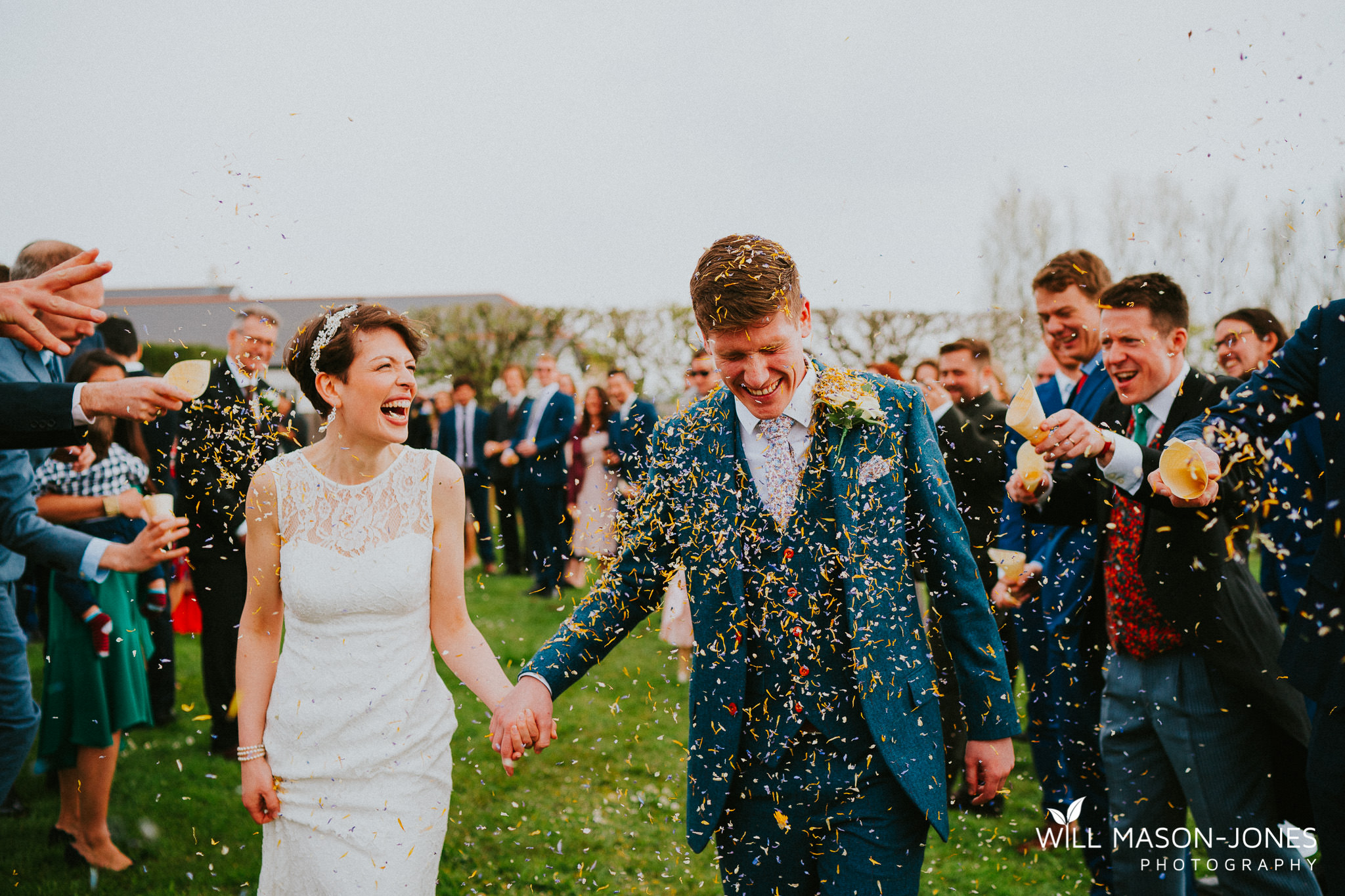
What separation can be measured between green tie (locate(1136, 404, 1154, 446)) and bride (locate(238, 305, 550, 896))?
8.61 ft

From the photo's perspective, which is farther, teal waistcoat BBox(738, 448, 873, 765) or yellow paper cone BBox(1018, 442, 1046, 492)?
yellow paper cone BBox(1018, 442, 1046, 492)

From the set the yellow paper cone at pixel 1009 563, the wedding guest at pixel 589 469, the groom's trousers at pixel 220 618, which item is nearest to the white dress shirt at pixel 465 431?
the wedding guest at pixel 589 469

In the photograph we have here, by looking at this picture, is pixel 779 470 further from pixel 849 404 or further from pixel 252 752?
pixel 252 752

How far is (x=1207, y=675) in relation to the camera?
309 centimetres

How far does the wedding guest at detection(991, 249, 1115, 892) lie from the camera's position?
387 centimetres

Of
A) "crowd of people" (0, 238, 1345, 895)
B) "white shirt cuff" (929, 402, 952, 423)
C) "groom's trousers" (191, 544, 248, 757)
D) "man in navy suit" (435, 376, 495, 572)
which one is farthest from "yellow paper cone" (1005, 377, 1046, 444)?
"man in navy suit" (435, 376, 495, 572)

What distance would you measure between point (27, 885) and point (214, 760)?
156 centimetres

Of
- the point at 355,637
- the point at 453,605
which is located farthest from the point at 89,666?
the point at 453,605

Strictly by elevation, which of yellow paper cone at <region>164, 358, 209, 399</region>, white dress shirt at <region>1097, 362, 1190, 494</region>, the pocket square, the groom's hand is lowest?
the groom's hand

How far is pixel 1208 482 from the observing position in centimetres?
254

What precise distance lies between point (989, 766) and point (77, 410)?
3.22m

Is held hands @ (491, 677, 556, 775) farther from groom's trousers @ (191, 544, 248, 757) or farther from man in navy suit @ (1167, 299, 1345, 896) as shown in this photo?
groom's trousers @ (191, 544, 248, 757)

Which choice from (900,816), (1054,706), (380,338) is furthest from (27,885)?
(1054,706)

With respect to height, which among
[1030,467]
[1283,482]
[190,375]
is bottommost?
[1283,482]
